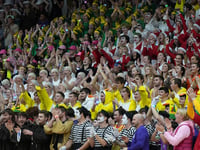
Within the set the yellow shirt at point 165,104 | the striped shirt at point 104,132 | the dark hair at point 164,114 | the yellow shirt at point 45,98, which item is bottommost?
the yellow shirt at point 45,98

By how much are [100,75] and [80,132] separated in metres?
3.90

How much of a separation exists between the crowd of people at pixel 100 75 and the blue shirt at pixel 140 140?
0.02 m

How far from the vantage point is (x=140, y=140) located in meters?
8.38

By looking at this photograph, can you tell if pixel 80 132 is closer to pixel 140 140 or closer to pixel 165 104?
pixel 140 140

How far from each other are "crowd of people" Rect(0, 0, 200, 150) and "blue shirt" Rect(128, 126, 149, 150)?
0.6 inches

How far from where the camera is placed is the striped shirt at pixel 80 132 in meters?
9.28

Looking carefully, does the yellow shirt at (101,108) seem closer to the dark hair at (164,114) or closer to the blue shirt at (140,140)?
the dark hair at (164,114)

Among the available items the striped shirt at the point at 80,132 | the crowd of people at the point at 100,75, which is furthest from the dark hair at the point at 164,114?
the striped shirt at the point at 80,132

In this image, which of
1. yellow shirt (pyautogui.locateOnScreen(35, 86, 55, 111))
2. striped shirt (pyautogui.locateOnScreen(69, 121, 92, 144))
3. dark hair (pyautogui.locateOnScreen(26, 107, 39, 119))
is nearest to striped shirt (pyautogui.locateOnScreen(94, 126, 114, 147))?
striped shirt (pyautogui.locateOnScreen(69, 121, 92, 144))

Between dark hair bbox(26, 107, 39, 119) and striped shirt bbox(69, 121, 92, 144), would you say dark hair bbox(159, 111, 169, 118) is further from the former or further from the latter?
dark hair bbox(26, 107, 39, 119)

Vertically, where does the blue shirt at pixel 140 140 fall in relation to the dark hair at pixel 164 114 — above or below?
below

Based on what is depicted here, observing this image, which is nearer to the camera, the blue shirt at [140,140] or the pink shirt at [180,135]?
the pink shirt at [180,135]

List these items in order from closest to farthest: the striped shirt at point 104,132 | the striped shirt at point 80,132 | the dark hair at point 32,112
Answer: the striped shirt at point 104,132
the striped shirt at point 80,132
the dark hair at point 32,112

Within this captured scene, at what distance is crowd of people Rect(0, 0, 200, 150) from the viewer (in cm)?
901
